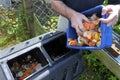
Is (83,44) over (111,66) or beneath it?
over

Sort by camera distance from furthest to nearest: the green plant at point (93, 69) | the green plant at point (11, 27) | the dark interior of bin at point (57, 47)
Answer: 1. the green plant at point (11, 27)
2. the green plant at point (93, 69)
3. the dark interior of bin at point (57, 47)

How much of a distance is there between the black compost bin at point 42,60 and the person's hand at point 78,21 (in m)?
0.28

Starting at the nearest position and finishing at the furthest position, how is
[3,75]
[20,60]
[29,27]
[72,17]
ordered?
[3,75]
[72,17]
[20,60]
[29,27]

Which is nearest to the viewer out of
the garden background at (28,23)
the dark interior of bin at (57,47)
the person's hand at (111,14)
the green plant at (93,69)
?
the person's hand at (111,14)

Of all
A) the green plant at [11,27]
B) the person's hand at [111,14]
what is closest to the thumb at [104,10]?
the person's hand at [111,14]

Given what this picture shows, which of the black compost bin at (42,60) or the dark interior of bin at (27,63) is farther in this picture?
the dark interior of bin at (27,63)

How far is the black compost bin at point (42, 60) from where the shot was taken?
6.36ft

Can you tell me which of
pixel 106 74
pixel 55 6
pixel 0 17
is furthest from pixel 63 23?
pixel 0 17

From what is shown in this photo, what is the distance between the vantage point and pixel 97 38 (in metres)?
1.95

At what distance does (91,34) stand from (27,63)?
21.3 inches

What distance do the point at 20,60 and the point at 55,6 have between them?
473 mm

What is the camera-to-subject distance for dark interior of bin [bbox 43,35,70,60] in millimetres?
2237

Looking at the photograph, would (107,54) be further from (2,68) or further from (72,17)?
(2,68)

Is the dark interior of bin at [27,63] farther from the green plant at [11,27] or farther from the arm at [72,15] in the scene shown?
the green plant at [11,27]
